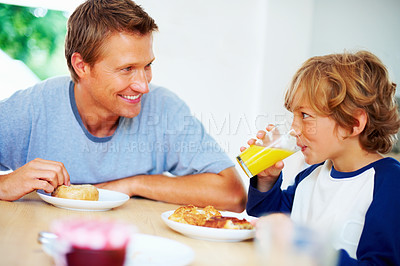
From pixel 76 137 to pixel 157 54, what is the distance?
6.54 ft

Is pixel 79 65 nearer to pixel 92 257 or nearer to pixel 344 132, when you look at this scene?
pixel 344 132

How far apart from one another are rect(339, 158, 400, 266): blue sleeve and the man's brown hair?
101cm

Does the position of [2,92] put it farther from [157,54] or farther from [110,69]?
[110,69]

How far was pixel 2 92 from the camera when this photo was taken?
3574 mm

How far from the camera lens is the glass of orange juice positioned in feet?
3.99

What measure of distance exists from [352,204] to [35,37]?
4225 millimetres

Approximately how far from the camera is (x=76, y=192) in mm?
1142

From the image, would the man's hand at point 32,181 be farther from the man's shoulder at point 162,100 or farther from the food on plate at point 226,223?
A: the man's shoulder at point 162,100

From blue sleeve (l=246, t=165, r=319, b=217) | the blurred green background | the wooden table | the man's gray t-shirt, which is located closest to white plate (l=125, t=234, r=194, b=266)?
the wooden table

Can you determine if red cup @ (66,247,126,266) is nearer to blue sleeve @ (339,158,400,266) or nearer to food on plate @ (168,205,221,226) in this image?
food on plate @ (168,205,221,226)

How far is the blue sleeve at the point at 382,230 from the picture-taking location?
2.92 ft

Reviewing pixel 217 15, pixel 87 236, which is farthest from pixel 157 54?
pixel 87 236

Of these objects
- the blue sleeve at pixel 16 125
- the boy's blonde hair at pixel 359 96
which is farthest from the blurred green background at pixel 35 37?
the boy's blonde hair at pixel 359 96

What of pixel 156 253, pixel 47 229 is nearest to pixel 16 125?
pixel 47 229
